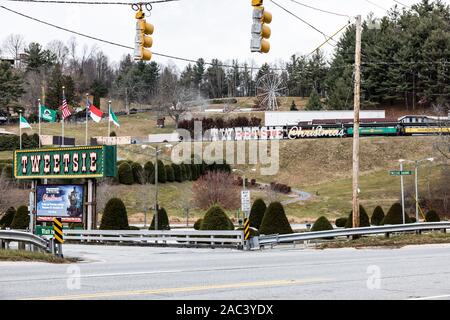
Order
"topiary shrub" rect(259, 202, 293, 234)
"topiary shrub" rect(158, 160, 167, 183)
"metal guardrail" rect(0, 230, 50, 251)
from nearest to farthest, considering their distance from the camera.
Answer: "metal guardrail" rect(0, 230, 50, 251)
"topiary shrub" rect(259, 202, 293, 234)
"topiary shrub" rect(158, 160, 167, 183)

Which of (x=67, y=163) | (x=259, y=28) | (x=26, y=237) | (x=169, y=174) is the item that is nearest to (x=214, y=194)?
(x=169, y=174)

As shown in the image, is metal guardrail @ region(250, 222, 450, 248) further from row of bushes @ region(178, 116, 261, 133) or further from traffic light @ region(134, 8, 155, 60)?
row of bushes @ region(178, 116, 261, 133)

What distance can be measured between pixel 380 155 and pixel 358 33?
81.2 m

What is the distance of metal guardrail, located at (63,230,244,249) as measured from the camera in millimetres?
35594

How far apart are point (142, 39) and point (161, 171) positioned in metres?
72.7

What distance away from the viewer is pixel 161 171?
92938mm

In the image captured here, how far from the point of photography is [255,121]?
13375 cm

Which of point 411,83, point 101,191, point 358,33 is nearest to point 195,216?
point 101,191

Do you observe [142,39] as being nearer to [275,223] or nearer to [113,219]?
[275,223]

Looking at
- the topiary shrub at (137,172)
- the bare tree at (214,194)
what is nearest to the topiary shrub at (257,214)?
the bare tree at (214,194)

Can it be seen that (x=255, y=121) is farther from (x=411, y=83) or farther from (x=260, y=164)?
(x=411, y=83)

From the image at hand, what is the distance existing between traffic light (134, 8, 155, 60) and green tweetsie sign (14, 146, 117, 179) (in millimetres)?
22386

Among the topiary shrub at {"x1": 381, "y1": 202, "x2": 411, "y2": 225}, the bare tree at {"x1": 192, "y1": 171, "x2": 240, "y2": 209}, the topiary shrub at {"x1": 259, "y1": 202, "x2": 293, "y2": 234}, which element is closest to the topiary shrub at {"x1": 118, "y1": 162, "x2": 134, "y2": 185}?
the bare tree at {"x1": 192, "y1": 171, "x2": 240, "y2": 209}
